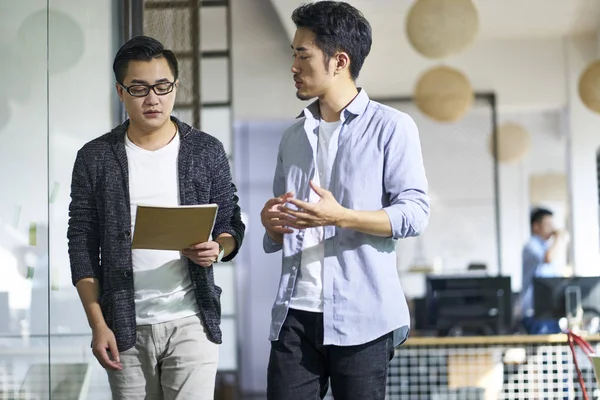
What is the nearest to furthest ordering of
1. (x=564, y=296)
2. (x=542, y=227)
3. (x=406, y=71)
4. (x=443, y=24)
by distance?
(x=564, y=296)
(x=443, y=24)
(x=542, y=227)
(x=406, y=71)

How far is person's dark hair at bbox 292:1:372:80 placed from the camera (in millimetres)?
2139

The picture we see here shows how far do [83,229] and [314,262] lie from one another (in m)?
0.50

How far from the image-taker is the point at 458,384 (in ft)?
15.3

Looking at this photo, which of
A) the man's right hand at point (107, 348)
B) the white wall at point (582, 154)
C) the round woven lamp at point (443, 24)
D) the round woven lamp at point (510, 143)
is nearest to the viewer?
the man's right hand at point (107, 348)

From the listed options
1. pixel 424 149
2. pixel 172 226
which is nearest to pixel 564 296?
pixel 172 226

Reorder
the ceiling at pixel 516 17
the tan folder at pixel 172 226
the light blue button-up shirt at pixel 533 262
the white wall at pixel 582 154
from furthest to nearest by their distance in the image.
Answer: the white wall at pixel 582 154 → the ceiling at pixel 516 17 → the light blue button-up shirt at pixel 533 262 → the tan folder at pixel 172 226

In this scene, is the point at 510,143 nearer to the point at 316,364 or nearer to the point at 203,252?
the point at 316,364

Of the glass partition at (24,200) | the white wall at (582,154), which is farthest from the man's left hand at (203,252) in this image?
the white wall at (582,154)

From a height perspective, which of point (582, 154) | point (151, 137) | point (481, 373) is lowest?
point (481, 373)

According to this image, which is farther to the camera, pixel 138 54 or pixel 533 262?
pixel 533 262

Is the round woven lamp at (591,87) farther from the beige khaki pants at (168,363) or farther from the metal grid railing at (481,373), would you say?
the beige khaki pants at (168,363)

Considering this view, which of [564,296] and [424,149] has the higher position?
[424,149]

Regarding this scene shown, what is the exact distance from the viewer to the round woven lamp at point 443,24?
6.30 metres

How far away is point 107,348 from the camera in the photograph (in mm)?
1987
